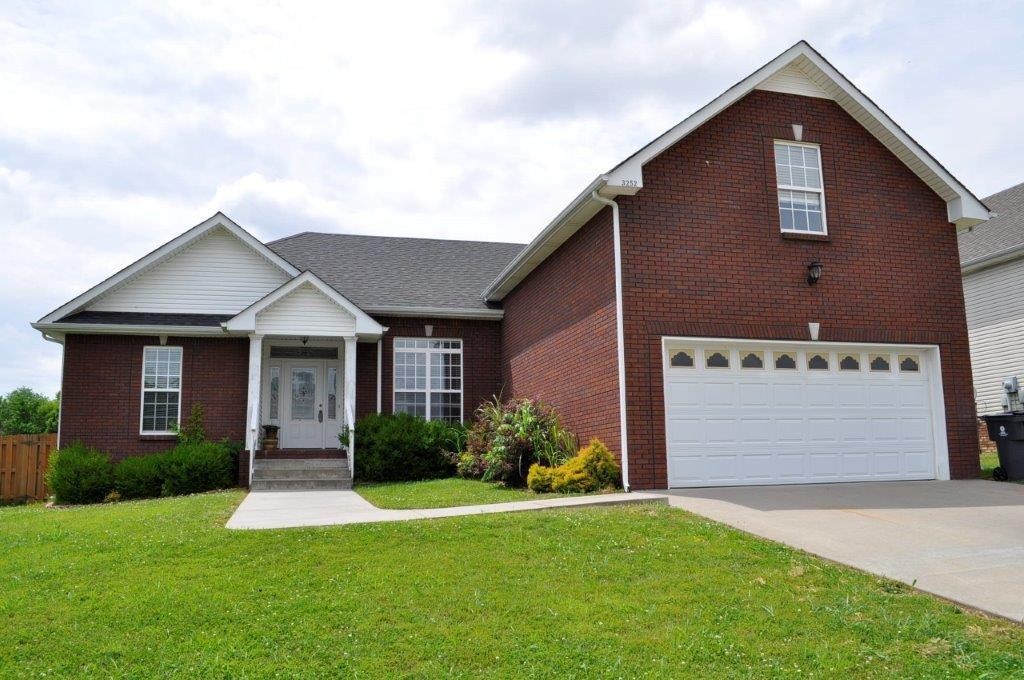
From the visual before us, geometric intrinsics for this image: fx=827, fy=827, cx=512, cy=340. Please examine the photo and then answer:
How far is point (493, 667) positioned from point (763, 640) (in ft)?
6.20

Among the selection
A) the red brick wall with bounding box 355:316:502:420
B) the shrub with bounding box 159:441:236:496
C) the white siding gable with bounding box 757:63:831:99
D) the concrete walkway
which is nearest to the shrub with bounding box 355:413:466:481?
the red brick wall with bounding box 355:316:502:420

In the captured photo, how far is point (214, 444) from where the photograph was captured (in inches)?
635

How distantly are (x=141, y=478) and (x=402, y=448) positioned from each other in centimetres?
482

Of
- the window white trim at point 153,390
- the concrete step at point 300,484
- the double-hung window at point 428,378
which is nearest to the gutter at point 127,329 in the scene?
the window white trim at point 153,390

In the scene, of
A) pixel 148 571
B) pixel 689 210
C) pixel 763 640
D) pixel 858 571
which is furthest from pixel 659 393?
pixel 148 571

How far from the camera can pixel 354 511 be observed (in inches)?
431

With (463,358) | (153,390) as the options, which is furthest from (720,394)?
(153,390)

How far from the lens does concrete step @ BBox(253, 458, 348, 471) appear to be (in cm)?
1591

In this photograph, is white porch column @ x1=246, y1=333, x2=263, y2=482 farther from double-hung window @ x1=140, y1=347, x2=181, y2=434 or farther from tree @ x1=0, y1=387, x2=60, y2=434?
tree @ x1=0, y1=387, x2=60, y2=434

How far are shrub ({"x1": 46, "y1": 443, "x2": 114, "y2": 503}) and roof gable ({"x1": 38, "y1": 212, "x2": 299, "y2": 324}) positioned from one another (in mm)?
3081

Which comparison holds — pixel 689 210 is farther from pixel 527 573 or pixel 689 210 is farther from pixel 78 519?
pixel 78 519

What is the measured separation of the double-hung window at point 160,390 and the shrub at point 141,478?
1605 mm

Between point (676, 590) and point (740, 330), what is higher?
point (740, 330)

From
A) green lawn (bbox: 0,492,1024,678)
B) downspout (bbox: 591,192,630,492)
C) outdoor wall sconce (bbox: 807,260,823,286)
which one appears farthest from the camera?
outdoor wall sconce (bbox: 807,260,823,286)
